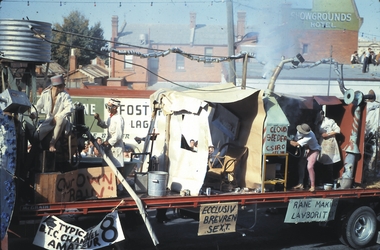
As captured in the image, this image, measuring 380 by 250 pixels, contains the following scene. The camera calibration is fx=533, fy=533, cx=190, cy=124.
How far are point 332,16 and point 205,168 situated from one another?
3003cm

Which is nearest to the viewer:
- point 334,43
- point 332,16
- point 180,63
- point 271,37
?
point 271,37

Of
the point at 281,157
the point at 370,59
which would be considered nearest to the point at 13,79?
the point at 281,157

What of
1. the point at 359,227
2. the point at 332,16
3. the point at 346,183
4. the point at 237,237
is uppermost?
the point at 332,16

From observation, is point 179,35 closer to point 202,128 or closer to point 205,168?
point 202,128

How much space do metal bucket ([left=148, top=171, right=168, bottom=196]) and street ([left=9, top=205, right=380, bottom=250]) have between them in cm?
43

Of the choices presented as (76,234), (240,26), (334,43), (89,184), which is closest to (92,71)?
(240,26)

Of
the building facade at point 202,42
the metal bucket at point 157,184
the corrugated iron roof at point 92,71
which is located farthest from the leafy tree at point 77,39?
the metal bucket at point 157,184

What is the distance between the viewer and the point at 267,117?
821cm

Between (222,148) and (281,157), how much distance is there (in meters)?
1.07

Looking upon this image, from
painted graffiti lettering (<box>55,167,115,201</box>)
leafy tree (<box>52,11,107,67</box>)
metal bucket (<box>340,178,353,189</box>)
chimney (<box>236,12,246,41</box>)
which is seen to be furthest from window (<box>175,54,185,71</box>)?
painted graffiti lettering (<box>55,167,115,201</box>)

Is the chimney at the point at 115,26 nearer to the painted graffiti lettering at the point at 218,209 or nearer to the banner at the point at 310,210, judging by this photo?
the banner at the point at 310,210

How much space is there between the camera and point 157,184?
7484 mm

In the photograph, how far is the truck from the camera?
662 cm

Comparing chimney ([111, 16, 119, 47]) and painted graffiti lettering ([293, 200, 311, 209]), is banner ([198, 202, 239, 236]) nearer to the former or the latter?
painted graffiti lettering ([293, 200, 311, 209])
